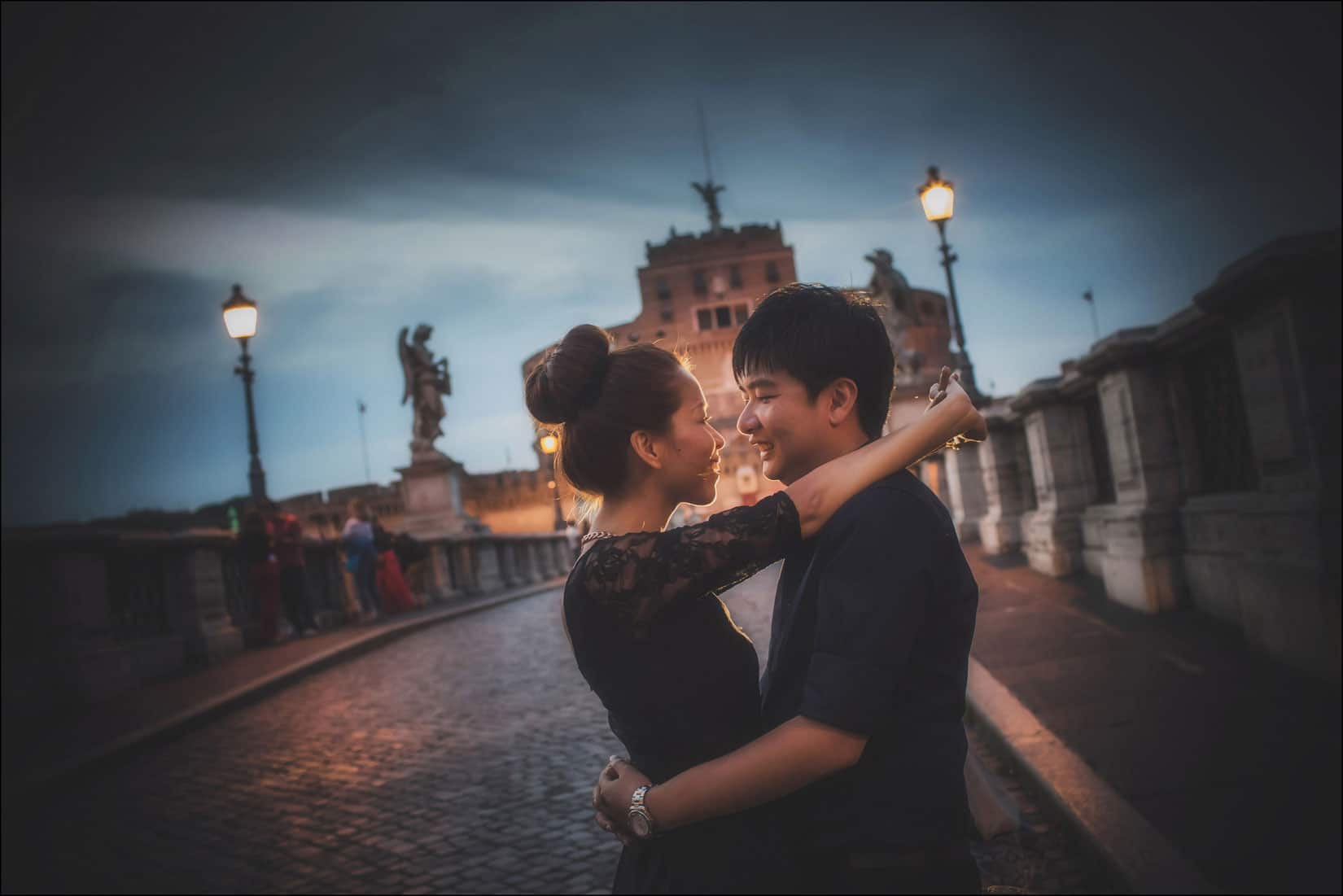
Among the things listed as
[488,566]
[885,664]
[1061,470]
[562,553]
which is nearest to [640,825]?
[885,664]

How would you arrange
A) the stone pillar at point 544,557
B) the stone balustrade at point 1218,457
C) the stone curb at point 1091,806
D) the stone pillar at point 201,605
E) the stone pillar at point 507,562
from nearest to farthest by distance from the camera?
the stone curb at point 1091,806
the stone balustrade at point 1218,457
the stone pillar at point 201,605
the stone pillar at point 507,562
the stone pillar at point 544,557

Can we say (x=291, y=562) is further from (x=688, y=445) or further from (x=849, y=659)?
(x=849, y=659)

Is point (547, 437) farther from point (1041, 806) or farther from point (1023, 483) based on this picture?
point (1023, 483)

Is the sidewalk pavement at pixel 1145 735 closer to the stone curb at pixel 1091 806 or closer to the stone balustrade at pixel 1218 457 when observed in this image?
the stone curb at pixel 1091 806

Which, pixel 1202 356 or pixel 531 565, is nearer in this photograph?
pixel 1202 356

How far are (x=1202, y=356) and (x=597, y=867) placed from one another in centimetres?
669

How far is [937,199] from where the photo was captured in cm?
1408

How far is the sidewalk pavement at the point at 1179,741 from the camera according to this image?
355cm

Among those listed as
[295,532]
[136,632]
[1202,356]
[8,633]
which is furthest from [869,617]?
[295,532]

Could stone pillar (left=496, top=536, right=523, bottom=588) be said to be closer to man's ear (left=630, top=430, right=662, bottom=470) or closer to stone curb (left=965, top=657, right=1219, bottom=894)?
stone curb (left=965, top=657, right=1219, bottom=894)

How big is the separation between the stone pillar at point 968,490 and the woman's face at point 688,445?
15724mm

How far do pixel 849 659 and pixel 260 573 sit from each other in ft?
41.3

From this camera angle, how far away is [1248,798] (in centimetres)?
400

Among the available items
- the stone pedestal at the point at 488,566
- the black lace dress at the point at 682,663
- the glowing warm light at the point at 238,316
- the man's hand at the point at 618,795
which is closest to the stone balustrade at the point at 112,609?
the glowing warm light at the point at 238,316
